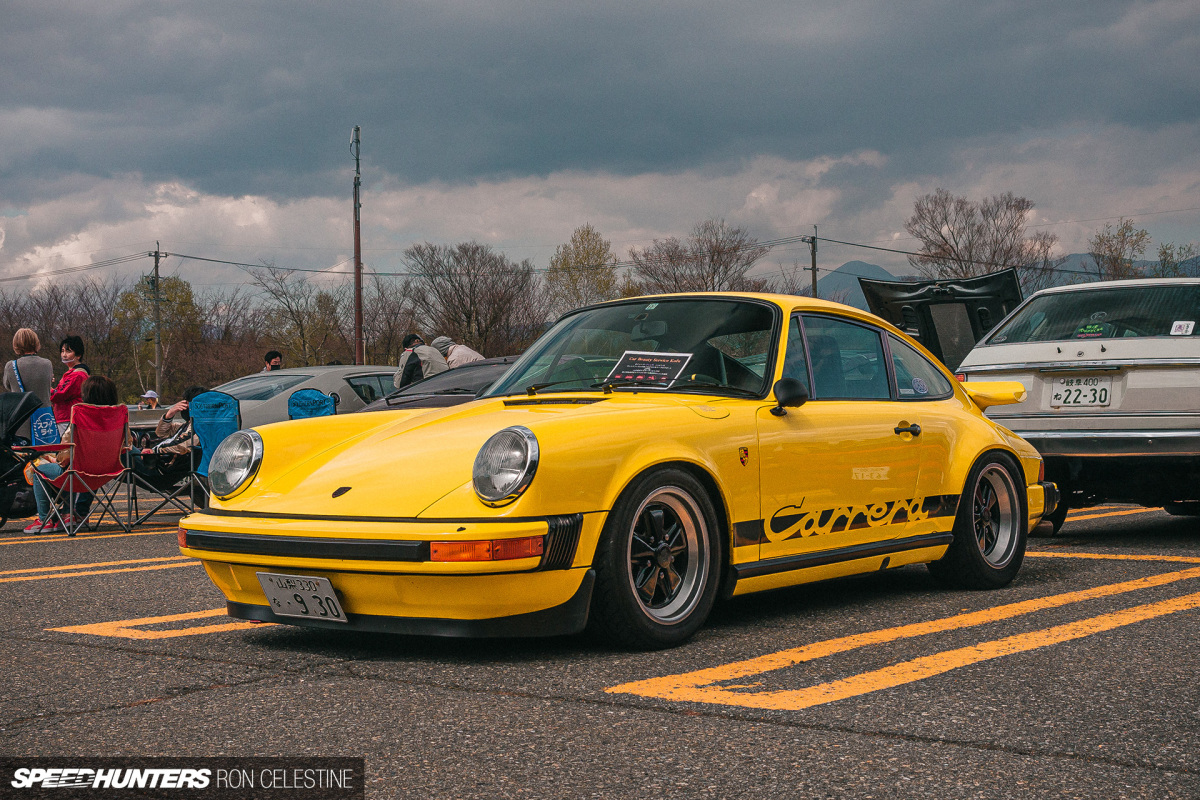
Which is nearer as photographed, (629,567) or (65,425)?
(629,567)

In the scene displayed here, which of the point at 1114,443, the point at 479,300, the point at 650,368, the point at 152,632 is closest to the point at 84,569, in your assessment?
the point at 152,632

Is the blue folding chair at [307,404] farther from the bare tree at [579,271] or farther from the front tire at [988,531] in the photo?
the bare tree at [579,271]

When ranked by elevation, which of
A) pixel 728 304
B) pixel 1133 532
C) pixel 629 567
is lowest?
pixel 1133 532

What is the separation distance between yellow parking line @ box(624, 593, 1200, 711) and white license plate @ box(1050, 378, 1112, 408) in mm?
2324

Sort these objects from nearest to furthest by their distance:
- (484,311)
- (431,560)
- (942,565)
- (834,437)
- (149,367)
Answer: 1. (431,560)
2. (834,437)
3. (942,565)
4. (149,367)
5. (484,311)

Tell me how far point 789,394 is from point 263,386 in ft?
29.8

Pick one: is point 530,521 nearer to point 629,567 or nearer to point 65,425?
point 629,567

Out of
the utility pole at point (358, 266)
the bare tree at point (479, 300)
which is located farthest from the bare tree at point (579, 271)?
the utility pole at point (358, 266)

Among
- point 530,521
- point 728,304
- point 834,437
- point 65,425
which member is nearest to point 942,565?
point 834,437

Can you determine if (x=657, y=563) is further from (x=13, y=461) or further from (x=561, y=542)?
(x=13, y=461)

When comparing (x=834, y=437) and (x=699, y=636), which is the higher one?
(x=834, y=437)

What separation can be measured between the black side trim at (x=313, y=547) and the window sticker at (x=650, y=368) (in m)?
1.44

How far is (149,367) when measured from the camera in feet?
186

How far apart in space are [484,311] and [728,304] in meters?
59.5
